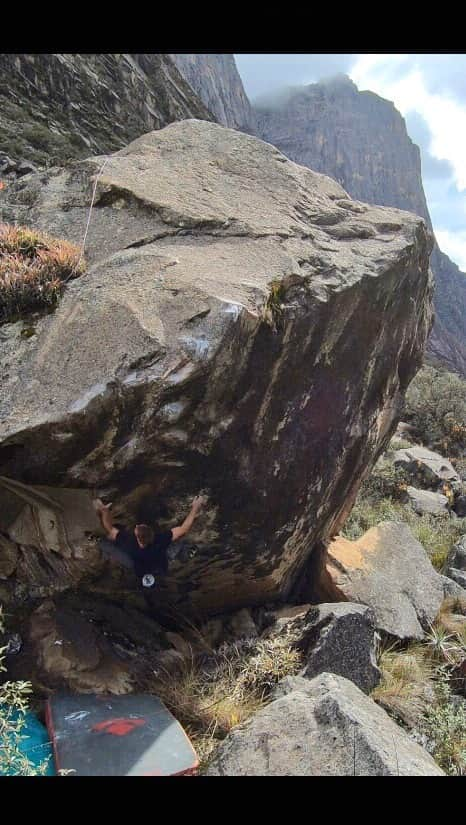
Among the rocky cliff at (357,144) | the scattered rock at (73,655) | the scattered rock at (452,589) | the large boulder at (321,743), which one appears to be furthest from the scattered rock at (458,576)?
the rocky cliff at (357,144)

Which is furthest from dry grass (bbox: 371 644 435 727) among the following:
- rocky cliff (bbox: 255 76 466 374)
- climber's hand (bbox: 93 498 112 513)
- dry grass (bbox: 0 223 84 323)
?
rocky cliff (bbox: 255 76 466 374)

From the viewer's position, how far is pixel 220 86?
66688 mm

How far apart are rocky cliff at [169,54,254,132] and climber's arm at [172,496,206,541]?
181 feet

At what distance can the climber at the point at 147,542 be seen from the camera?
401cm

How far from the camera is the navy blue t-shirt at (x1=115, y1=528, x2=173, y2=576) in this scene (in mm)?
4023

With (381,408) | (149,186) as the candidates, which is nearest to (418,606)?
(381,408)

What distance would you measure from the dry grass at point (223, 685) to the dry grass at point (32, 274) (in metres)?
2.90

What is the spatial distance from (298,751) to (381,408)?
382cm

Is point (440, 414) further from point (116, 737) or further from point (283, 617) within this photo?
point (116, 737)

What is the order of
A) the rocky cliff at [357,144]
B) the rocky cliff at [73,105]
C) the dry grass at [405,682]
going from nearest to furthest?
the dry grass at [405,682]
the rocky cliff at [73,105]
the rocky cliff at [357,144]

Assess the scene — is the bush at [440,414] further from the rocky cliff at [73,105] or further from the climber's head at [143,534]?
the climber's head at [143,534]

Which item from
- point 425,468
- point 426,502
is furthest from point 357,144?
point 426,502

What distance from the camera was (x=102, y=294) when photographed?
3.95 meters

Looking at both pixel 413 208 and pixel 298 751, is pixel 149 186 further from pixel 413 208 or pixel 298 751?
pixel 413 208
